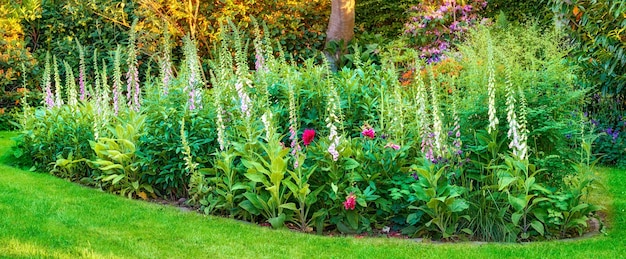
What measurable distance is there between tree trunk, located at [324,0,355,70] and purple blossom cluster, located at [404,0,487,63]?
37.9 inches

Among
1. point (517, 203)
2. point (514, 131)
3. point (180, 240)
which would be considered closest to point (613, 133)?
point (514, 131)

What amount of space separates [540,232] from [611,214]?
106 cm

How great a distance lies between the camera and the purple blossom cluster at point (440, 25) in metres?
11.6

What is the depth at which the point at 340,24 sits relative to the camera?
12242 mm

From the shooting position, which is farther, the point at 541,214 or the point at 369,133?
the point at 369,133

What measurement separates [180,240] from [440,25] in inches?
301

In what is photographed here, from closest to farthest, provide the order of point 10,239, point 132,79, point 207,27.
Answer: point 10,239 → point 132,79 → point 207,27

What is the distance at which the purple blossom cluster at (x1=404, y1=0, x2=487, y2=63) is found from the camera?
1160 centimetres

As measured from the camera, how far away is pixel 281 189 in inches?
225

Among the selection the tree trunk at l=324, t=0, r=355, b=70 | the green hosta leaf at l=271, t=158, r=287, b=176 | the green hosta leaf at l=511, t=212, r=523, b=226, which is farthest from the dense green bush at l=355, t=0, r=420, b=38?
the green hosta leaf at l=511, t=212, r=523, b=226

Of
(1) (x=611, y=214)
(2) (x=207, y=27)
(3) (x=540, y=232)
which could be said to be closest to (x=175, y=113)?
(3) (x=540, y=232)

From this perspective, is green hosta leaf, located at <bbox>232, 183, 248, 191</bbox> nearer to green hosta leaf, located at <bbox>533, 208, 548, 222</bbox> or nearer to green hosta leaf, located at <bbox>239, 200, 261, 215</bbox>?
green hosta leaf, located at <bbox>239, 200, 261, 215</bbox>

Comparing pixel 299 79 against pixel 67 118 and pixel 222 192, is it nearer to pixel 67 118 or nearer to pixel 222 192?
pixel 222 192

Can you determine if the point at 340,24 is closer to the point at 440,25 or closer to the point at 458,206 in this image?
the point at 440,25
